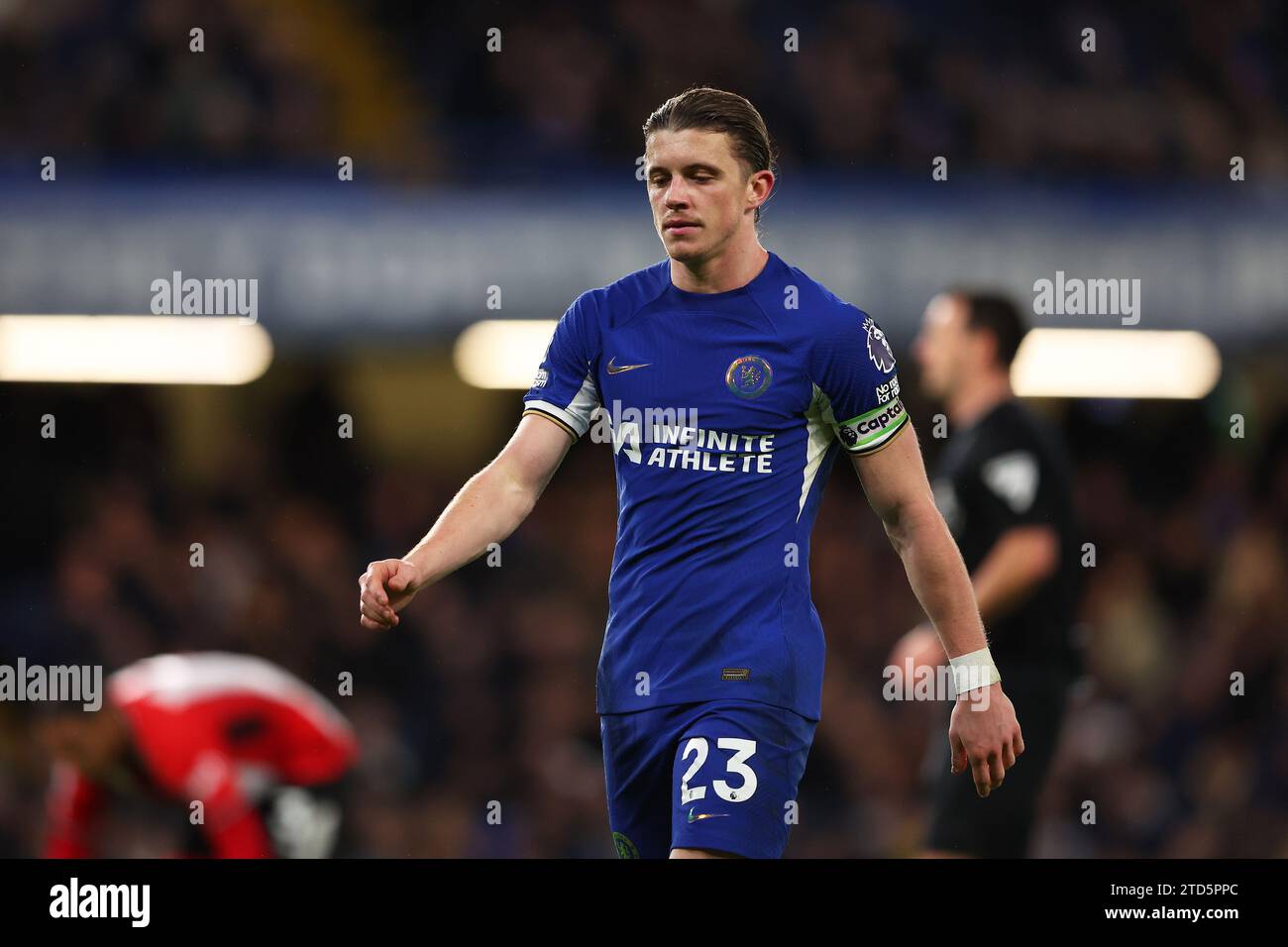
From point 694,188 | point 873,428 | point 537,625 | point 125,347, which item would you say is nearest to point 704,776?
point 873,428

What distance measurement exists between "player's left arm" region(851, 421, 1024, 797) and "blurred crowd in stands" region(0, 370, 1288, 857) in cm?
501

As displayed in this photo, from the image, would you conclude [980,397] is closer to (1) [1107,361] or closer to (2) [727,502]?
(2) [727,502]

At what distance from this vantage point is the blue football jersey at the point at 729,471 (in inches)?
161

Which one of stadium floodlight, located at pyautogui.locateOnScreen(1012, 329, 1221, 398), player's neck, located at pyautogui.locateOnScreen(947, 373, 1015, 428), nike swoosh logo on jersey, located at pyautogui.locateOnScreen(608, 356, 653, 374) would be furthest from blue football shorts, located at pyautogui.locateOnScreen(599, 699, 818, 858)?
stadium floodlight, located at pyautogui.locateOnScreen(1012, 329, 1221, 398)

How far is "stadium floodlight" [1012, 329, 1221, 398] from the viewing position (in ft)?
35.8

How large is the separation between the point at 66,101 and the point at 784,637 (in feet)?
26.5

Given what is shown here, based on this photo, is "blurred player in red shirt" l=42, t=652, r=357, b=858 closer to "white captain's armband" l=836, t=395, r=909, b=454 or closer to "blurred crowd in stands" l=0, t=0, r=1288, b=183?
"white captain's armband" l=836, t=395, r=909, b=454

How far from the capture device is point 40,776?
936cm

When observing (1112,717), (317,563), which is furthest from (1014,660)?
(317,563)

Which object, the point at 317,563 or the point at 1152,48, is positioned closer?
the point at 317,563

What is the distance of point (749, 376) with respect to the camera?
416cm

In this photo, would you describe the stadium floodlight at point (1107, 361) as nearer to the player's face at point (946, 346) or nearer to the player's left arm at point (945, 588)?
the player's face at point (946, 346)

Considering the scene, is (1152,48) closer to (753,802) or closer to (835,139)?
(835,139)

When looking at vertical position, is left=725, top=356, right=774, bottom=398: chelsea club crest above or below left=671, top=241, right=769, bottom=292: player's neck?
below
